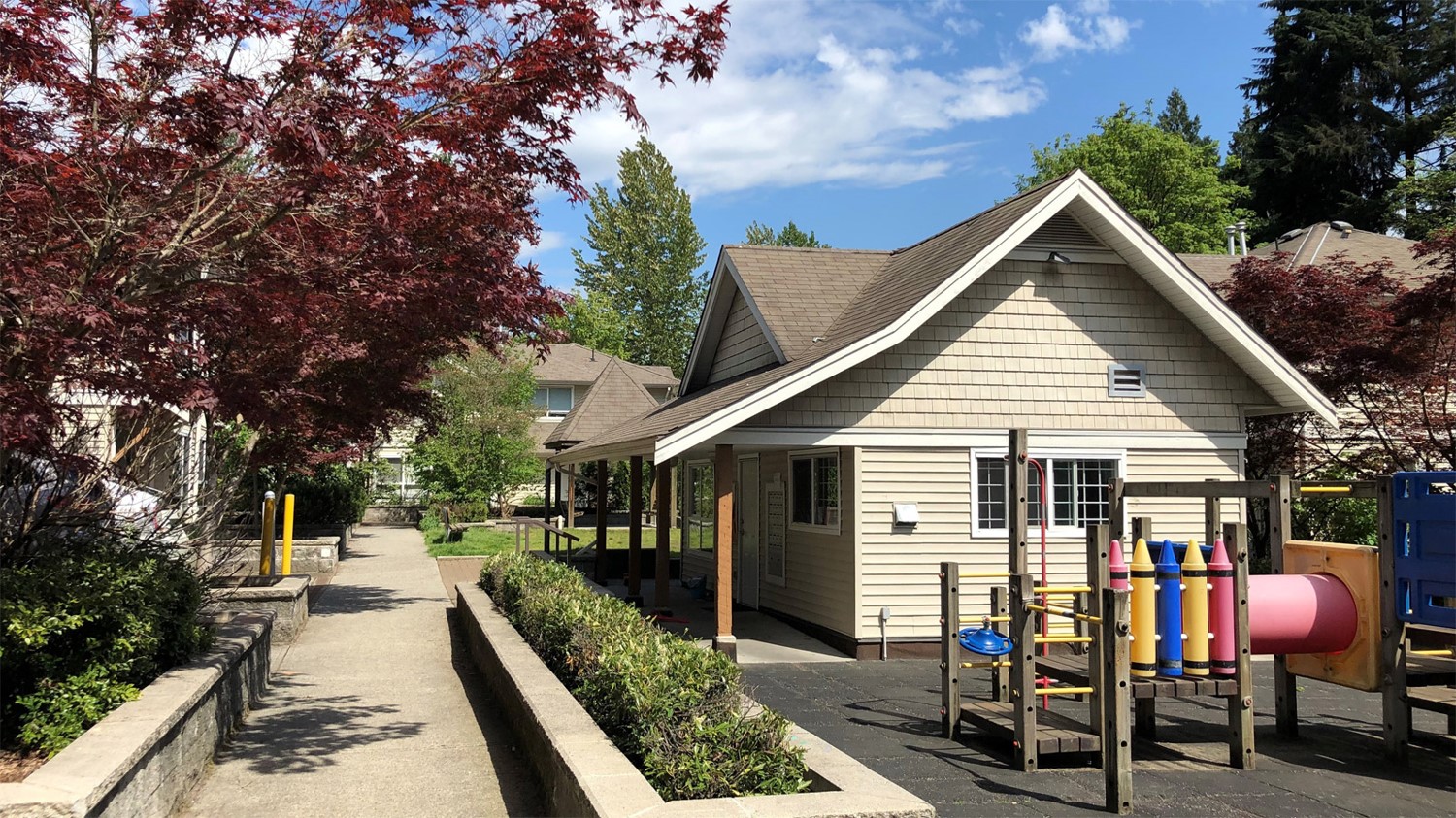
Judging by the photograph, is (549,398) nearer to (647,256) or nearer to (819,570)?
(647,256)

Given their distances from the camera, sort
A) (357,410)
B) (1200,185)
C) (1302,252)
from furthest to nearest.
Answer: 1. (1200,185)
2. (1302,252)
3. (357,410)

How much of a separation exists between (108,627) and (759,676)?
612 cm

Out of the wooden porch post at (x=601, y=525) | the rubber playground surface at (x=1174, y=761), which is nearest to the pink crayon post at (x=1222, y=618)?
the rubber playground surface at (x=1174, y=761)

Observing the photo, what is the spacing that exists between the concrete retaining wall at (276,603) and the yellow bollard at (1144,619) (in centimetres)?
897

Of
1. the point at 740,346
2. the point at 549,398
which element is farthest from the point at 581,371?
the point at 740,346

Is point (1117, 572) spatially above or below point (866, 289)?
below

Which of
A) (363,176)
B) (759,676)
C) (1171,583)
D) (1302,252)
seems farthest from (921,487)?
(1302,252)

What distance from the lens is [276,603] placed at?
1220 cm

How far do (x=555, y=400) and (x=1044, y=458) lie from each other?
118ft

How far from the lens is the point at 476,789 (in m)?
6.91

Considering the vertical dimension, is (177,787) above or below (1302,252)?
below

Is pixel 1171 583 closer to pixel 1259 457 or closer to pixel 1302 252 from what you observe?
pixel 1259 457

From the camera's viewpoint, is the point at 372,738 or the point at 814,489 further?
the point at 814,489

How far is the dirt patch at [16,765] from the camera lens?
215 inches
